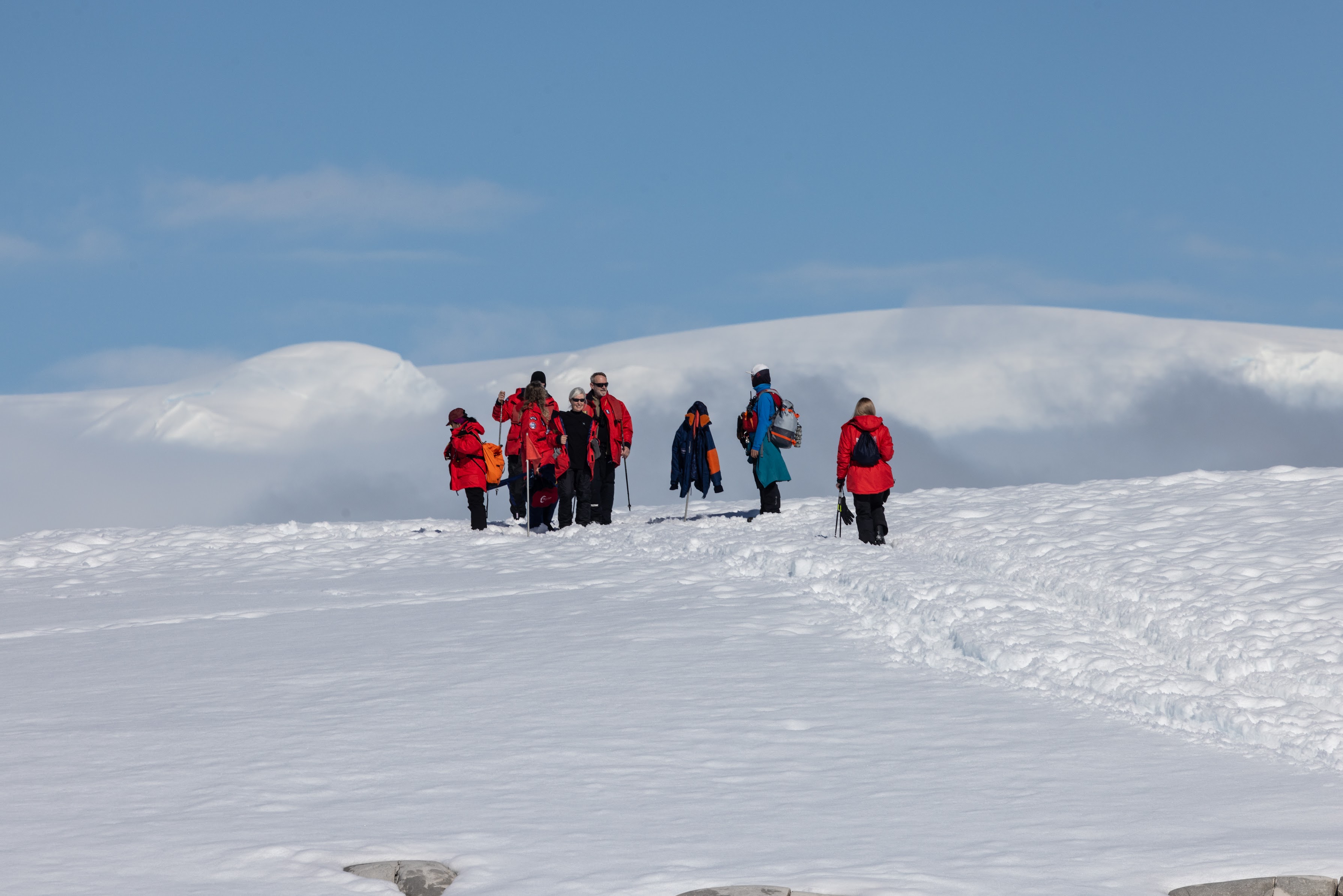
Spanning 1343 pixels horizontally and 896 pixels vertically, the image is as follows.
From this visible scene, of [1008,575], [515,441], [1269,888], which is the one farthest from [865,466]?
[1269,888]

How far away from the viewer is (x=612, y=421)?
54.7 feet

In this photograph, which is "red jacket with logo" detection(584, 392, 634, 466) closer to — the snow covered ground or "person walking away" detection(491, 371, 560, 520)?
"person walking away" detection(491, 371, 560, 520)

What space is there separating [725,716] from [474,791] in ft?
6.02

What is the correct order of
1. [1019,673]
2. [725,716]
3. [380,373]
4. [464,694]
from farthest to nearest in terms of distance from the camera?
1. [380,373]
2. [1019,673]
3. [464,694]
4. [725,716]

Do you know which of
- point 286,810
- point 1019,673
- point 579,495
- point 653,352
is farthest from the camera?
point 653,352

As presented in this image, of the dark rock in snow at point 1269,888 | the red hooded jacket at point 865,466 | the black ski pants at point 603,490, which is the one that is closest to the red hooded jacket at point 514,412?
the black ski pants at point 603,490

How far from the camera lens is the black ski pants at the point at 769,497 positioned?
16391 mm

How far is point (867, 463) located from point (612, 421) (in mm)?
4645

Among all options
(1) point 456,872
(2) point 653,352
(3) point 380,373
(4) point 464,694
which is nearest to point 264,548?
(4) point 464,694

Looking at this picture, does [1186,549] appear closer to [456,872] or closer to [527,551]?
[527,551]

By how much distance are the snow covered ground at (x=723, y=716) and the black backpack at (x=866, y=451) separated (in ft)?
3.30

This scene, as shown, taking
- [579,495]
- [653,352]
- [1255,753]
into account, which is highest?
[653,352]

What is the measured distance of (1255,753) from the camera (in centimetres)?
673

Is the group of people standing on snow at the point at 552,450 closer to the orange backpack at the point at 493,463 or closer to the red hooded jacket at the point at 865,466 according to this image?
the orange backpack at the point at 493,463
